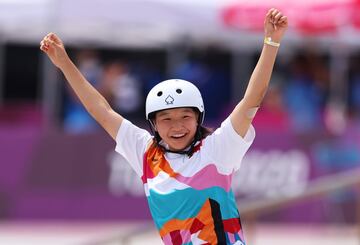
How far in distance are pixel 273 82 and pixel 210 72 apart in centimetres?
112

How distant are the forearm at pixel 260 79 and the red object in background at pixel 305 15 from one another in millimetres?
10296

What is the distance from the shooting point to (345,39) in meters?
19.0

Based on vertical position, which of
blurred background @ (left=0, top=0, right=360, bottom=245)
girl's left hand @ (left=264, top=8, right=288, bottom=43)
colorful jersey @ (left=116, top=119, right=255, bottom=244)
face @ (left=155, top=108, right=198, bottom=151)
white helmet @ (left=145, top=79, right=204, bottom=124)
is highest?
blurred background @ (left=0, top=0, right=360, bottom=245)

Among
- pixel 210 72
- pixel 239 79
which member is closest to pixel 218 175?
pixel 210 72

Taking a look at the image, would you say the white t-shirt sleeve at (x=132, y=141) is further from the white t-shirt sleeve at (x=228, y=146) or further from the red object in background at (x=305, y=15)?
the red object in background at (x=305, y=15)

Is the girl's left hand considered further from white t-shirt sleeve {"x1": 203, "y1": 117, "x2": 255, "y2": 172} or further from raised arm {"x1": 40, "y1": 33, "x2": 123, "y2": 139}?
raised arm {"x1": 40, "y1": 33, "x2": 123, "y2": 139}

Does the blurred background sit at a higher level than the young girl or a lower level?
higher

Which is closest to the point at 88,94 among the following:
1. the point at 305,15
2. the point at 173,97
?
the point at 173,97

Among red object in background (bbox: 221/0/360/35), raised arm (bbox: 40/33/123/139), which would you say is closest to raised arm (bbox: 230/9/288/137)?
raised arm (bbox: 40/33/123/139)

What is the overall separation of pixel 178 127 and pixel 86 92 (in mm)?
690

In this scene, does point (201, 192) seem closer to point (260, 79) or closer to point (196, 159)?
point (196, 159)

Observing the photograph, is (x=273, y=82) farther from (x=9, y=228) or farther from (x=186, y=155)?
(x=186, y=155)

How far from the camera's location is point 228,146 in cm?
551

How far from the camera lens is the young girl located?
216 inches
